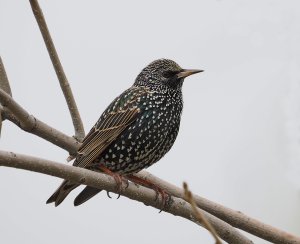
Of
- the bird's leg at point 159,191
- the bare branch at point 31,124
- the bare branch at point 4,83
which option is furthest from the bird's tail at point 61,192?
the bare branch at point 4,83

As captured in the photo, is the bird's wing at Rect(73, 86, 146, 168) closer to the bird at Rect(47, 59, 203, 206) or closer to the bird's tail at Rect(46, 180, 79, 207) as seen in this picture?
the bird at Rect(47, 59, 203, 206)

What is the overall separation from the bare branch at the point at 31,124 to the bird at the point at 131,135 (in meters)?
0.09

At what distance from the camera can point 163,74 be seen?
17.8ft

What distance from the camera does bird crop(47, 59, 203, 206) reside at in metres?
4.77

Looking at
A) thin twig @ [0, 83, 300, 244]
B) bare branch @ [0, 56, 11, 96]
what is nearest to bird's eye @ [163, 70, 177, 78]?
thin twig @ [0, 83, 300, 244]

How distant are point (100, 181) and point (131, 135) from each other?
122 centimetres

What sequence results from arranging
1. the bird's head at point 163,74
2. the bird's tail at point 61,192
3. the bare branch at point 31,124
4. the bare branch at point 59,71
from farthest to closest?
the bird's head at point 163,74, the bird's tail at point 61,192, the bare branch at point 59,71, the bare branch at point 31,124

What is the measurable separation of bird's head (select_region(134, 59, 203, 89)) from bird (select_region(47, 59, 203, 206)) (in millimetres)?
45

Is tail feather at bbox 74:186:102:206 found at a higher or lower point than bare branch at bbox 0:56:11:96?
lower

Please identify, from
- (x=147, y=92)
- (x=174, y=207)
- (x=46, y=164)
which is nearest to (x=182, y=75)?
(x=147, y=92)

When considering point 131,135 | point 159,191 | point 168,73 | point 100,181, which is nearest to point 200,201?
point 159,191

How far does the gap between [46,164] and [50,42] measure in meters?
1.31

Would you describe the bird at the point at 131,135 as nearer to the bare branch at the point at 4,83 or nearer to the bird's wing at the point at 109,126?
the bird's wing at the point at 109,126

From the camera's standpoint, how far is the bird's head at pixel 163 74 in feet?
17.5
